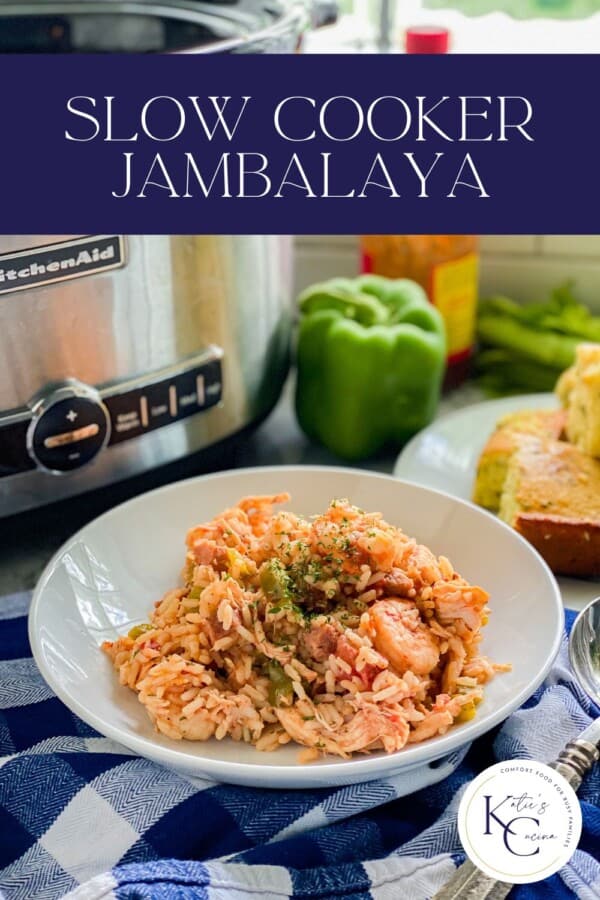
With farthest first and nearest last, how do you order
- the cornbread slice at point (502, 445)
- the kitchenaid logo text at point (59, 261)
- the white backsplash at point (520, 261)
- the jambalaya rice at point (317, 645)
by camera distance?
the white backsplash at point (520, 261) → the cornbread slice at point (502, 445) → the kitchenaid logo text at point (59, 261) → the jambalaya rice at point (317, 645)

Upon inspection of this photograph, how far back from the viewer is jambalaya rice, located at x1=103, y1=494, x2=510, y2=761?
1066mm

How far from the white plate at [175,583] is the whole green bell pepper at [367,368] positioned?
26 cm

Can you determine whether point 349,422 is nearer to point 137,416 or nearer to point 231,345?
point 231,345

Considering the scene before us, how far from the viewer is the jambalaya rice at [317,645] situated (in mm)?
1066

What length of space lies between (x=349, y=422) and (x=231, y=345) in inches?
11.0

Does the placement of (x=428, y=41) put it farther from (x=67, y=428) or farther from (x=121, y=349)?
(x=67, y=428)

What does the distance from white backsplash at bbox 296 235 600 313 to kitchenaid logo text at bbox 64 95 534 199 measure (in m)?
0.68

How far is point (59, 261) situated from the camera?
127 centimetres

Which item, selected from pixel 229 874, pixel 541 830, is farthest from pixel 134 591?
pixel 541 830

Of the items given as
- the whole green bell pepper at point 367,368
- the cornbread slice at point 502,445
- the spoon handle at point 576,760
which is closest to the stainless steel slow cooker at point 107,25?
the whole green bell pepper at point 367,368

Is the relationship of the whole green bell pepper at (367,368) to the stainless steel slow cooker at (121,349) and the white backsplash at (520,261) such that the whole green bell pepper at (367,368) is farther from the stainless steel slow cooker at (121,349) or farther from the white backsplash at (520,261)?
the white backsplash at (520,261)

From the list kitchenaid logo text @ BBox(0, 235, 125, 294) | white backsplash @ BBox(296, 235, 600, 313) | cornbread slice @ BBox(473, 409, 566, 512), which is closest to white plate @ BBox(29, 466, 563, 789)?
cornbread slice @ BBox(473, 409, 566, 512)

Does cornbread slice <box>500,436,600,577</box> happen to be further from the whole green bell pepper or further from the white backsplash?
the white backsplash

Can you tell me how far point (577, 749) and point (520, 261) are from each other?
122cm
